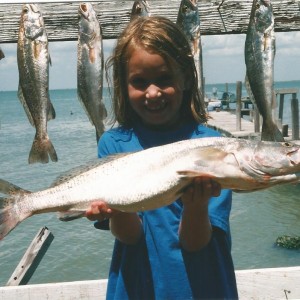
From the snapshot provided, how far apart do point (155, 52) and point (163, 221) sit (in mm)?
927

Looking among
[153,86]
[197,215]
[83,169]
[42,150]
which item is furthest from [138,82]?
[42,150]

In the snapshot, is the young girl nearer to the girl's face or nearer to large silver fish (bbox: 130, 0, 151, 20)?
the girl's face

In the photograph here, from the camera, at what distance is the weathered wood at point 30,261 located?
618 cm

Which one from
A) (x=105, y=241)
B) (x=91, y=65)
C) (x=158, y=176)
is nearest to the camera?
(x=158, y=176)

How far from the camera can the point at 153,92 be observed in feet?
10.0

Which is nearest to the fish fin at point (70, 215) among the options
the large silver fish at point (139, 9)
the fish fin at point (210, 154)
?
the fish fin at point (210, 154)

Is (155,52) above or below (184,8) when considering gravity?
below

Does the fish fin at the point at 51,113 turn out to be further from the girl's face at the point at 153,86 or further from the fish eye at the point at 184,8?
the fish eye at the point at 184,8

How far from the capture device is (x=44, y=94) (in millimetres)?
3756

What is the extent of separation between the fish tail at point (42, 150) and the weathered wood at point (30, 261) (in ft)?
8.80

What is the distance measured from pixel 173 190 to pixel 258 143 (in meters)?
0.46

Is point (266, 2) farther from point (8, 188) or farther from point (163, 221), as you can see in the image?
point (8, 188)

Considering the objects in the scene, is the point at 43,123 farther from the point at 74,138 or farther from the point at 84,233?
the point at 74,138

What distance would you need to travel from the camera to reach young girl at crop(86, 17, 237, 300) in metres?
3.07
